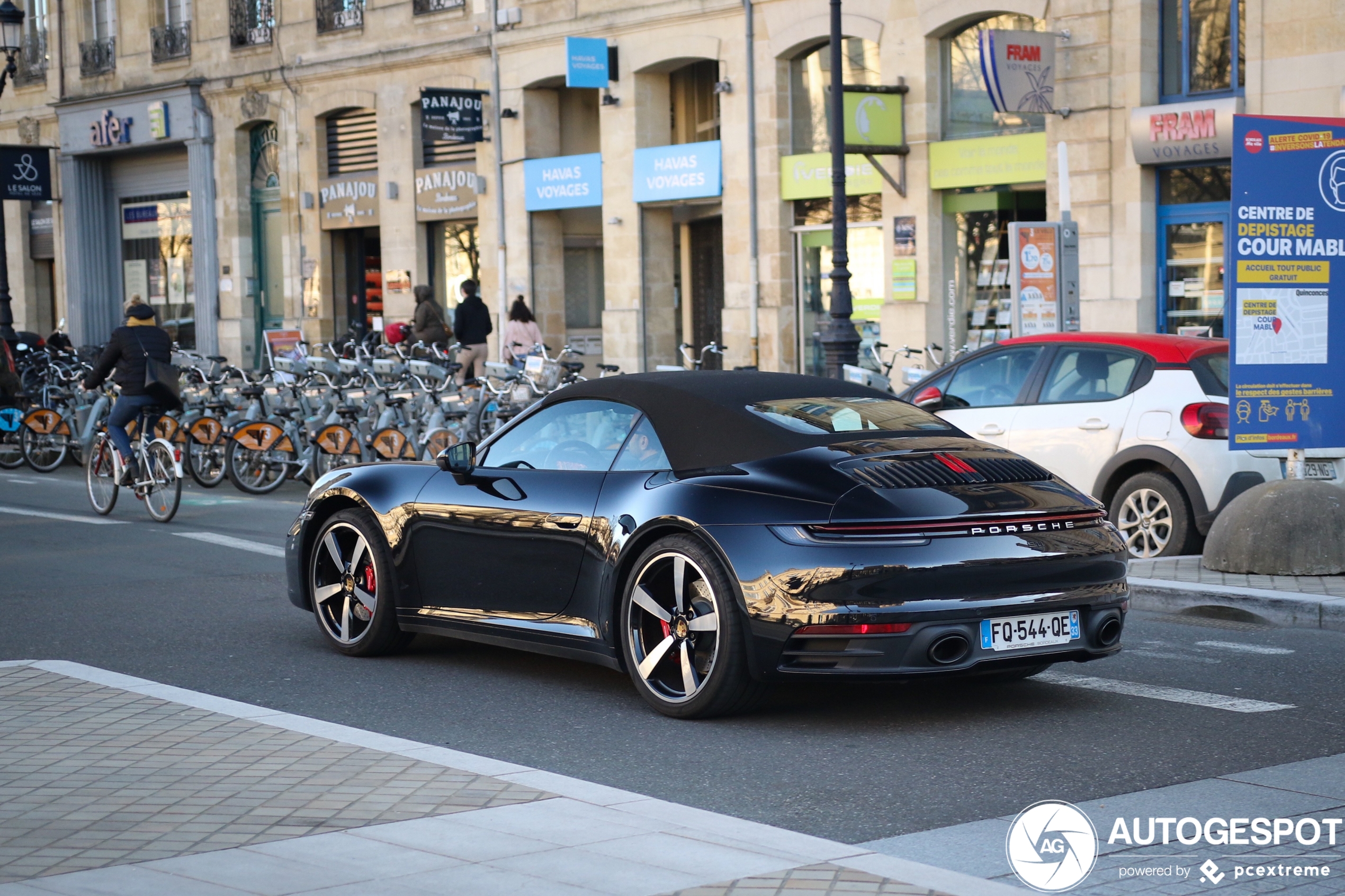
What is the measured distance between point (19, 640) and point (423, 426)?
27.5ft

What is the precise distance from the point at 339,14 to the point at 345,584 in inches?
1028

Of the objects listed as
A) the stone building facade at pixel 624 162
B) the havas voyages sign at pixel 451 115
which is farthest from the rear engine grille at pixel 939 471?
the havas voyages sign at pixel 451 115

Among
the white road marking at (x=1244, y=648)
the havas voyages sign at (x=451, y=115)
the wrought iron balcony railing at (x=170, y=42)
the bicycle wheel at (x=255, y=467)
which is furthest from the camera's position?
the wrought iron balcony railing at (x=170, y=42)

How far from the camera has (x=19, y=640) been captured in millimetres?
8969

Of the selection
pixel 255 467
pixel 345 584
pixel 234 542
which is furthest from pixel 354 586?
pixel 255 467

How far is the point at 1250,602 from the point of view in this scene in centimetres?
941

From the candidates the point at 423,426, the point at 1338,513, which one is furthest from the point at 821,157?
the point at 1338,513

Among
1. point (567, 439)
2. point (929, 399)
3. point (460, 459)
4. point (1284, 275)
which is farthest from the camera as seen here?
point (929, 399)

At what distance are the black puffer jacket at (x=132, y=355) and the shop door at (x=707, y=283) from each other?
13413 mm

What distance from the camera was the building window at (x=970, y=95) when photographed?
22.7 meters

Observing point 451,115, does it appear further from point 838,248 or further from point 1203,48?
point 1203,48

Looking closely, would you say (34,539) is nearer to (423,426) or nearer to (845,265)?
(423,426)

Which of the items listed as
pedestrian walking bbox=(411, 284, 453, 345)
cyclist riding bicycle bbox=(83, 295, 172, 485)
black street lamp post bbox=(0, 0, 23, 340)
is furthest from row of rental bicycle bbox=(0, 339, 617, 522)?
black street lamp post bbox=(0, 0, 23, 340)

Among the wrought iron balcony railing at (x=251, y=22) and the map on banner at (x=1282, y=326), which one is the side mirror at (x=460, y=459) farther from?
the wrought iron balcony railing at (x=251, y=22)
